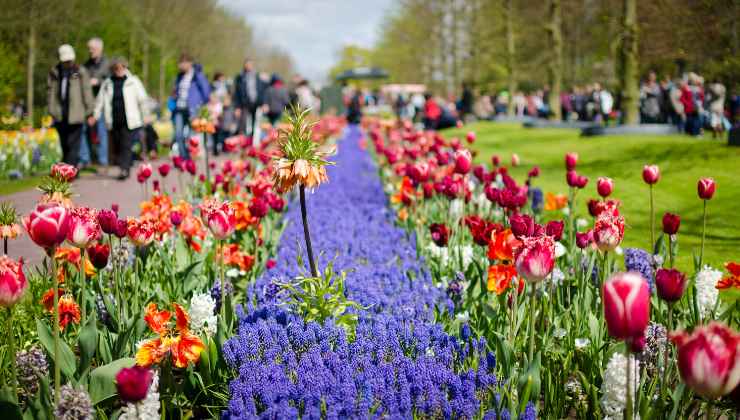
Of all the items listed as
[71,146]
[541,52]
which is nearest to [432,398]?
[71,146]

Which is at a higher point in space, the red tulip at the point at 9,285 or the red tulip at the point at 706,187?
the red tulip at the point at 706,187

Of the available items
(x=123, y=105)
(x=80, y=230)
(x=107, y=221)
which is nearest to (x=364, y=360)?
(x=80, y=230)

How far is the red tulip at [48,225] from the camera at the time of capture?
2.34m

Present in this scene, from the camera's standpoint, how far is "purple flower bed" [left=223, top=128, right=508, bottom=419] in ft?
8.43

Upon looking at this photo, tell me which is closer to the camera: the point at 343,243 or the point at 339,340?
the point at 339,340

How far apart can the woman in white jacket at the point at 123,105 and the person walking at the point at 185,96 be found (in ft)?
4.06

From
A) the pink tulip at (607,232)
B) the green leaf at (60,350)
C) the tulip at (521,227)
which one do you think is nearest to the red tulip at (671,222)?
the pink tulip at (607,232)

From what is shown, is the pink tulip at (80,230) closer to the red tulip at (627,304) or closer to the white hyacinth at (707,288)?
the red tulip at (627,304)

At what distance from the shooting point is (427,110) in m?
25.8

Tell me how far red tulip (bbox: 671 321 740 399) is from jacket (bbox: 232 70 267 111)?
49.4 ft

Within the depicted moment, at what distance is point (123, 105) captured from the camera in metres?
10.5

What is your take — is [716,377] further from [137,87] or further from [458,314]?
[137,87]

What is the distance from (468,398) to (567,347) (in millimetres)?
934

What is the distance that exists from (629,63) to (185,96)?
1097 cm
